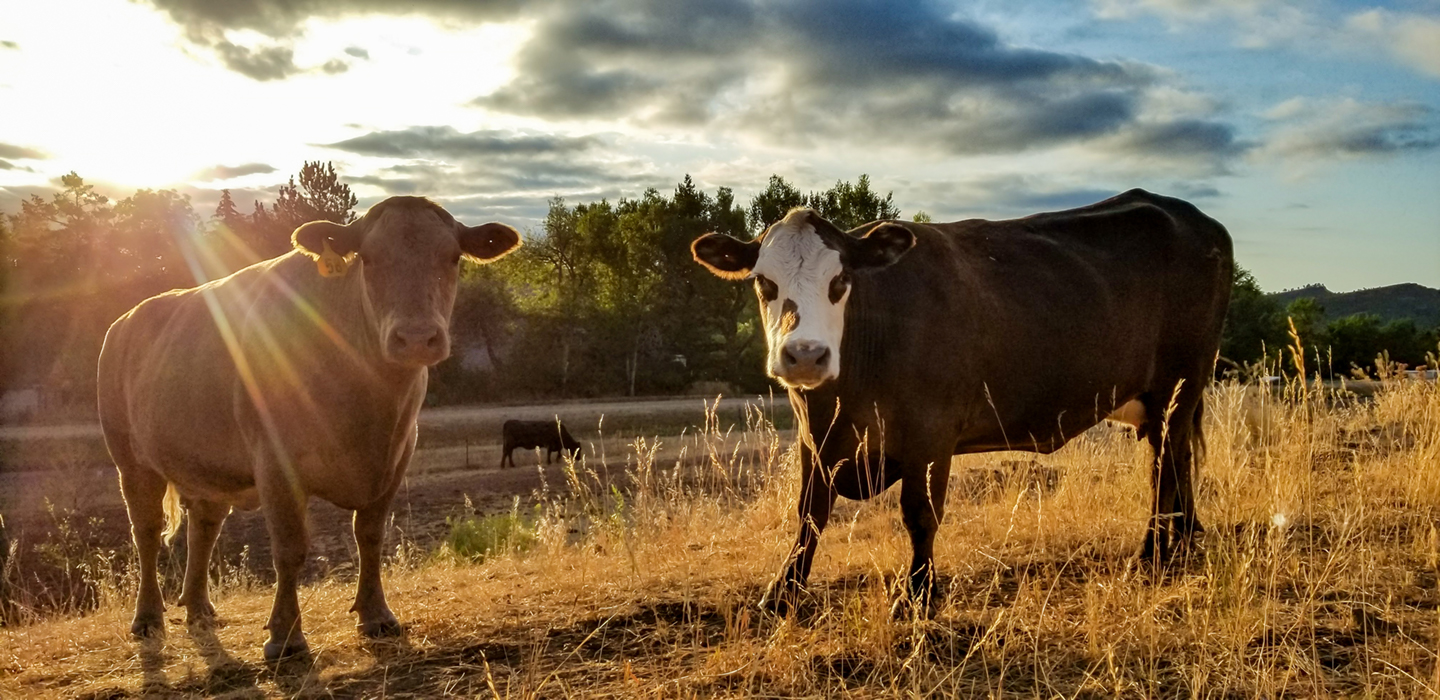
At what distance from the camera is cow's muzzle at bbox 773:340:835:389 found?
455cm

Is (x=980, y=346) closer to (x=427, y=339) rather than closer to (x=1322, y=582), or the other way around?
(x=1322, y=582)

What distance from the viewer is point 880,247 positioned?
5.23m

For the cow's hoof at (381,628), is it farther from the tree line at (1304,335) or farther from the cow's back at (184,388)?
the tree line at (1304,335)

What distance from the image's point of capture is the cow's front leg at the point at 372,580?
211 inches

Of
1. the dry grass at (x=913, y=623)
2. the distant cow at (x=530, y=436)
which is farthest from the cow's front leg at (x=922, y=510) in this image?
the distant cow at (x=530, y=436)

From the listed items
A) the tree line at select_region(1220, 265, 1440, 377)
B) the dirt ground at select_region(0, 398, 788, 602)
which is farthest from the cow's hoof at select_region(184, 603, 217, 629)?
the tree line at select_region(1220, 265, 1440, 377)

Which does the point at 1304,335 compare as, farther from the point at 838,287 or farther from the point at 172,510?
the point at 172,510

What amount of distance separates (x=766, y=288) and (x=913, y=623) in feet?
6.76

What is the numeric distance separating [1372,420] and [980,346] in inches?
343

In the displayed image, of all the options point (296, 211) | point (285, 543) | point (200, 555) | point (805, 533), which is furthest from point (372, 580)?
point (296, 211)

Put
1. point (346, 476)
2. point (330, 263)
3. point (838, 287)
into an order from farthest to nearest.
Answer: point (330, 263)
point (346, 476)
point (838, 287)

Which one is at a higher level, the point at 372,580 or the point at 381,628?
the point at 372,580

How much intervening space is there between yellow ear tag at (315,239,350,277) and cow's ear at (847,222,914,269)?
291 cm

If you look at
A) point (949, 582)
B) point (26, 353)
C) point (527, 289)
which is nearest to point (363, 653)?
point (949, 582)
